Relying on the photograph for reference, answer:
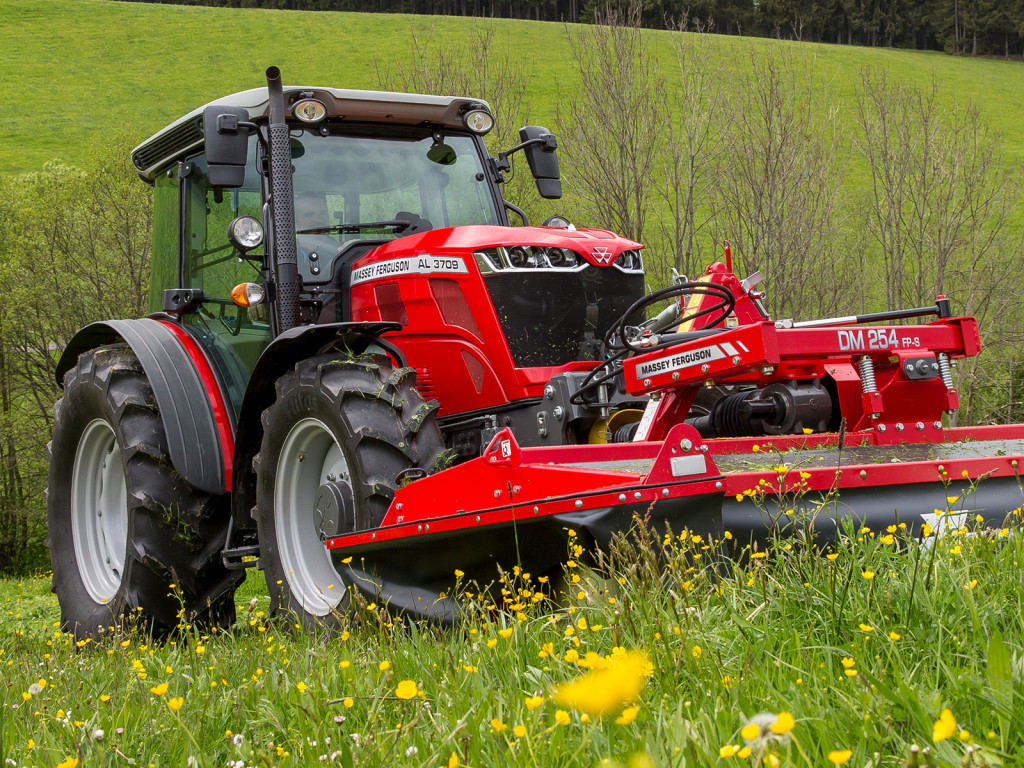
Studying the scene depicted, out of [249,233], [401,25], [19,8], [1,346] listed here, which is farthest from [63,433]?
[19,8]

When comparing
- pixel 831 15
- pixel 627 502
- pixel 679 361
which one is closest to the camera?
pixel 627 502

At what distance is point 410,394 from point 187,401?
1.46 meters

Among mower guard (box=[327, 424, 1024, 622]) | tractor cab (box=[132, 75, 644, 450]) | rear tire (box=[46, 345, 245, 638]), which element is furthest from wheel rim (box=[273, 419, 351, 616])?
mower guard (box=[327, 424, 1024, 622])

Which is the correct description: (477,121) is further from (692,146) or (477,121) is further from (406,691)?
(692,146)

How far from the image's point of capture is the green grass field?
1.50 metres

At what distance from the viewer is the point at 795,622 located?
2178mm

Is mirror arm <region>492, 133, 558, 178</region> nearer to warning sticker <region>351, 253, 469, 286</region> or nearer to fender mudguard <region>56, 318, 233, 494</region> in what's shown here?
warning sticker <region>351, 253, 469, 286</region>

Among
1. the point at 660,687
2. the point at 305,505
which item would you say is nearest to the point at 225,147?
the point at 305,505

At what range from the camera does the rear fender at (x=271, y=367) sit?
410 cm

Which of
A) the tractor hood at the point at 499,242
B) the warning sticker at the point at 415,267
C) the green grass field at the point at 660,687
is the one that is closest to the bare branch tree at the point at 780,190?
the tractor hood at the point at 499,242

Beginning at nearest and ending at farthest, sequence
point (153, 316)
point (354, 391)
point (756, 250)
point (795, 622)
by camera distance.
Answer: point (795, 622)
point (354, 391)
point (153, 316)
point (756, 250)

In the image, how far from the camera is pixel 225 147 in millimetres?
4410

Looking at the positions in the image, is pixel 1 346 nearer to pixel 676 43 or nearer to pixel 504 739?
pixel 676 43

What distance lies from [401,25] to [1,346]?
116ft
